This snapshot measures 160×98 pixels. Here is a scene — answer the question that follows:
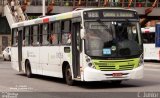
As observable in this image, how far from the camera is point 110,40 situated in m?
17.3

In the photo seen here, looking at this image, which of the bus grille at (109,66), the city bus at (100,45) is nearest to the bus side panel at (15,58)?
the city bus at (100,45)

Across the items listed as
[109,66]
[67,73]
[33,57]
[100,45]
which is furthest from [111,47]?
[33,57]

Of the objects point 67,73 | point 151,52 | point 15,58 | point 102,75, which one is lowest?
point 151,52

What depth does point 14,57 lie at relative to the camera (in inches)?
1035

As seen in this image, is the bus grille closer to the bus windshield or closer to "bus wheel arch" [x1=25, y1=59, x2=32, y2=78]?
the bus windshield

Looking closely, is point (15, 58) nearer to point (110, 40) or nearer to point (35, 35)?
point (35, 35)

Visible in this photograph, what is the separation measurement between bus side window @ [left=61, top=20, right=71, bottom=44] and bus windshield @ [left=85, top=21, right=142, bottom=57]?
1431mm

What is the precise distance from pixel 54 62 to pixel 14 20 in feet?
107

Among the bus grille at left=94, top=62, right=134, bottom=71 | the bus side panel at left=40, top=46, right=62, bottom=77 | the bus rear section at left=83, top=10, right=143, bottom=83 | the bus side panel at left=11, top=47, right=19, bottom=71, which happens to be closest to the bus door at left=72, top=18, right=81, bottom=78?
the bus rear section at left=83, top=10, right=143, bottom=83

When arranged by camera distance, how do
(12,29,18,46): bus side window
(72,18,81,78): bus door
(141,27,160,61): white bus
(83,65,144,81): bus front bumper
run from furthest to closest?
(141,27,160,61): white bus, (12,29,18,46): bus side window, (72,18,81,78): bus door, (83,65,144,81): bus front bumper

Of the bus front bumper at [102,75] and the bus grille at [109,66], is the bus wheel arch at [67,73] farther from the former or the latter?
the bus grille at [109,66]

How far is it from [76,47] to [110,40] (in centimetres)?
138

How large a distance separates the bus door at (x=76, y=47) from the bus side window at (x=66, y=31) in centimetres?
47

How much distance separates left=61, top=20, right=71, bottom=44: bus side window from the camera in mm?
18750
